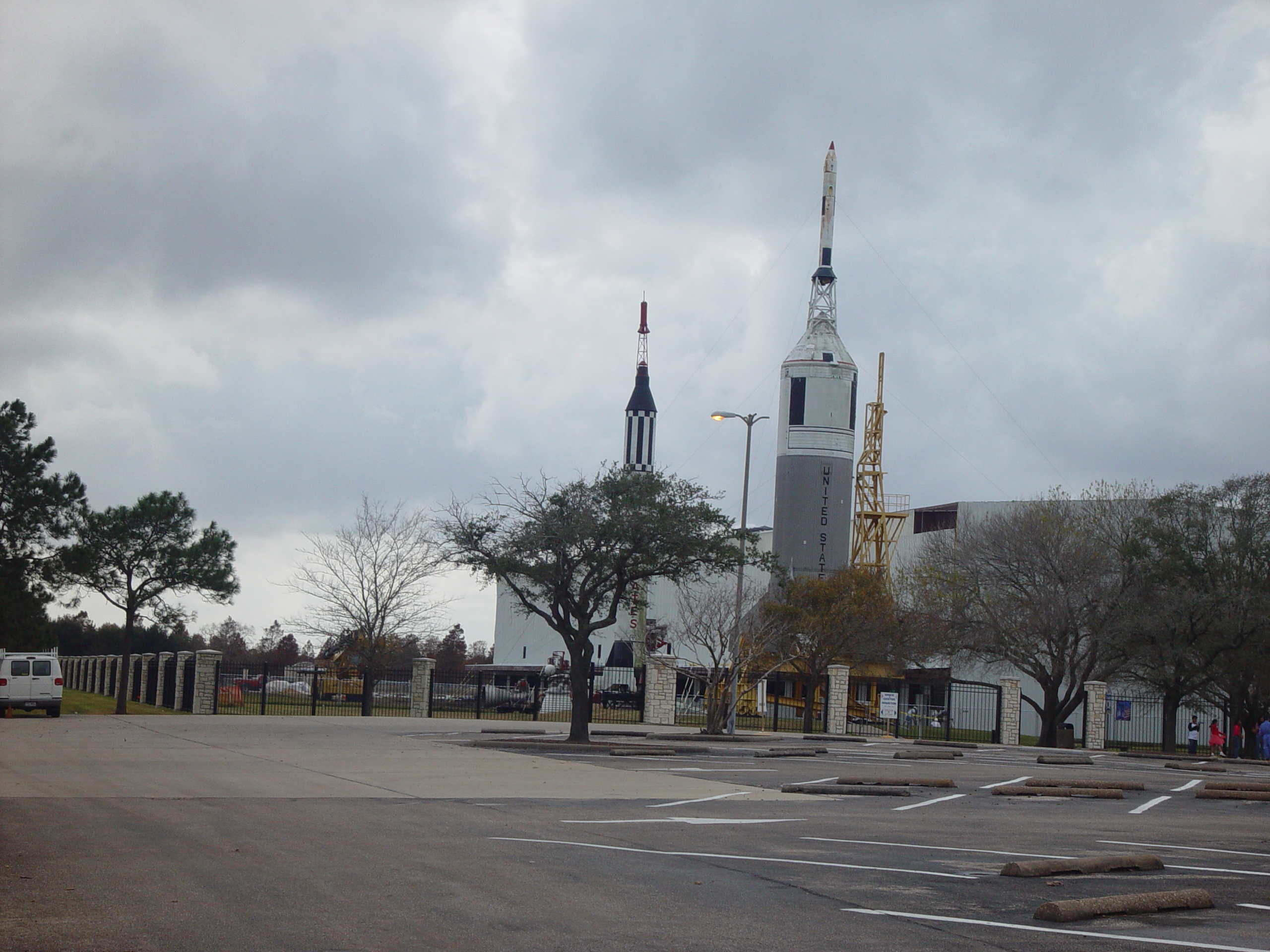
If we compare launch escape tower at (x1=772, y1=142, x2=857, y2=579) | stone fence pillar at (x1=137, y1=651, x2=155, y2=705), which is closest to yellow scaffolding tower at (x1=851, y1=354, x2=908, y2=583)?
launch escape tower at (x1=772, y1=142, x2=857, y2=579)

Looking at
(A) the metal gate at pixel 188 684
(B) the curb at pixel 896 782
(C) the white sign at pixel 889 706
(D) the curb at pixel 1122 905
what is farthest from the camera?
(C) the white sign at pixel 889 706

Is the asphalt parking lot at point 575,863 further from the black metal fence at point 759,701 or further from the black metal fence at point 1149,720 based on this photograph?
the black metal fence at point 1149,720

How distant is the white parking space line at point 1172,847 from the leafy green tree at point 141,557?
31.6 m

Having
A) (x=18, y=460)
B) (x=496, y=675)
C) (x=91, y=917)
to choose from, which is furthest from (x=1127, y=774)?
(x=496, y=675)

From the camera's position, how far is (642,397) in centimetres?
8519

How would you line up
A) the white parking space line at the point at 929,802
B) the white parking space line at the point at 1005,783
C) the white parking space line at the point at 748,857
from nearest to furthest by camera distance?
the white parking space line at the point at 748,857 < the white parking space line at the point at 929,802 < the white parking space line at the point at 1005,783

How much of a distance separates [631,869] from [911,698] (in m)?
66.4

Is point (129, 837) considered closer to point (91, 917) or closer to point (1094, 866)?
point (91, 917)

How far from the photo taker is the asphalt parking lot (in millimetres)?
7363

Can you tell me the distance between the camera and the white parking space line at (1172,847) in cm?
1248

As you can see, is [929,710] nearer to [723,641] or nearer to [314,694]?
[723,641]

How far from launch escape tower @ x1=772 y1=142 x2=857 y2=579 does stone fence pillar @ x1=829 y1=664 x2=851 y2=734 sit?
72.8 feet

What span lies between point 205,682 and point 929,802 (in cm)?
2838

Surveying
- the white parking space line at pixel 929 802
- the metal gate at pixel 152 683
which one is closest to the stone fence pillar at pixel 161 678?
the metal gate at pixel 152 683
